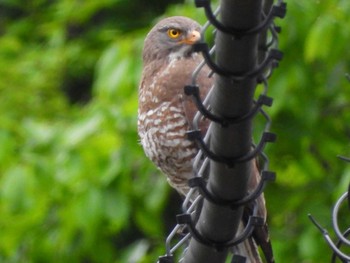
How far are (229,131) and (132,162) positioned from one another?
3.78 m

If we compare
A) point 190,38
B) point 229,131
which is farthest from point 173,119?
point 229,131

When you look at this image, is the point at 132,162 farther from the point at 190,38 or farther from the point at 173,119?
the point at 173,119

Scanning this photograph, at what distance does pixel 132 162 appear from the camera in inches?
235

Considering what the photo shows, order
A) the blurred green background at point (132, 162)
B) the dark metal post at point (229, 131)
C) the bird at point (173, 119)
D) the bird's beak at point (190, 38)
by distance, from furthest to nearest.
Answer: the blurred green background at point (132, 162)
the bird's beak at point (190, 38)
the bird at point (173, 119)
the dark metal post at point (229, 131)

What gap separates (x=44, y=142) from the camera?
621 centimetres

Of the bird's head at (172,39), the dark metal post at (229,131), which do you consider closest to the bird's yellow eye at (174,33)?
the bird's head at (172,39)

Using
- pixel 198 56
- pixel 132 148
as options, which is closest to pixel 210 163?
pixel 198 56

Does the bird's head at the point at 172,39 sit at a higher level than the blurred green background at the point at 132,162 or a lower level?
higher

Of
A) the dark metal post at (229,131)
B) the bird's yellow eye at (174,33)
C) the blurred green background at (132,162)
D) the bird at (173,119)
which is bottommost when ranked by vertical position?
the blurred green background at (132,162)

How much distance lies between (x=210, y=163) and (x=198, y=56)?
177cm

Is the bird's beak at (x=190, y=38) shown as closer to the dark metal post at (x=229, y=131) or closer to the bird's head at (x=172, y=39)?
the bird's head at (x=172, y=39)

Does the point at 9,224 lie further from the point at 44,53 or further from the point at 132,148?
the point at 44,53

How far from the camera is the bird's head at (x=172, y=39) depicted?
4.02 m

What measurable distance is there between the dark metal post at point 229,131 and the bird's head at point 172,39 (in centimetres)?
165
